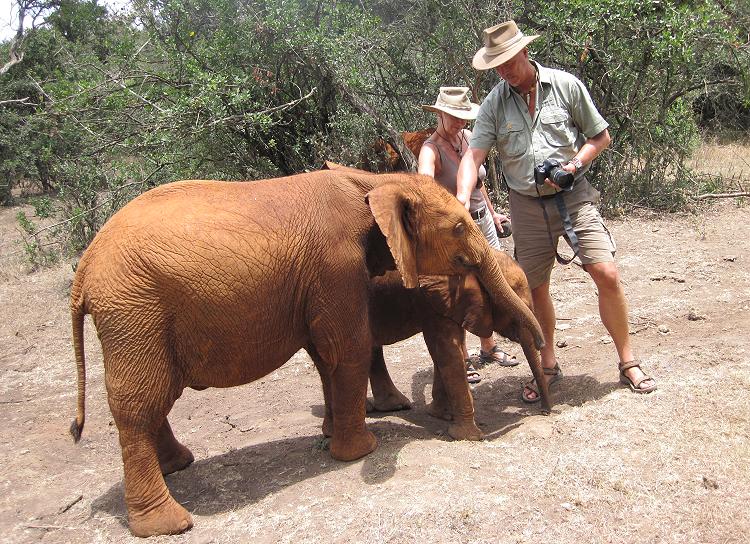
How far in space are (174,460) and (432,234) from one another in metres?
2.37

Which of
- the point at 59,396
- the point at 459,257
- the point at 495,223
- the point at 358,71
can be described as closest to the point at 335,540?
the point at 459,257

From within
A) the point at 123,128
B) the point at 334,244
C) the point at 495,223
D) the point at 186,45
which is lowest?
the point at 495,223

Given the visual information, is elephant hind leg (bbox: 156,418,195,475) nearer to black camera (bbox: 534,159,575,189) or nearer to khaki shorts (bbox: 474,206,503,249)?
khaki shorts (bbox: 474,206,503,249)

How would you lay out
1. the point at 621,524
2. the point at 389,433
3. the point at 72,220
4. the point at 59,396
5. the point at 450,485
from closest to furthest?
1. the point at 621,524
2. the point at 450,485
3. the point at 389,433
4. the point at 59,396
5. the point at 72,220

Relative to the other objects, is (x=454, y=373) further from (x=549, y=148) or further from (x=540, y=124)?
(x=540, y=124)

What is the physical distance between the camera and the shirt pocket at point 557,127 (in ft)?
17.6

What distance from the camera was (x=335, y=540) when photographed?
12.8 feet

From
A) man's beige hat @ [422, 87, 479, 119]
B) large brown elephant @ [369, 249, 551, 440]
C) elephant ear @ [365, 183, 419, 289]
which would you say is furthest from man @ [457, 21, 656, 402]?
elephant ear @ [365, 183, 419, 289]

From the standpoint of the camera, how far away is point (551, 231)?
5648 mm

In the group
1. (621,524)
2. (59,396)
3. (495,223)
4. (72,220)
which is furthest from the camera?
(72,220)

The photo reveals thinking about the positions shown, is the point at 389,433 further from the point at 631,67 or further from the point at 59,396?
the point at 631,67

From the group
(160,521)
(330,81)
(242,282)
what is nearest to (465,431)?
(242,282)

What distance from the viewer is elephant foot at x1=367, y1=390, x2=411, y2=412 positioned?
6.25 meters

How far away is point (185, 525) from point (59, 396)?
11.9 ft
